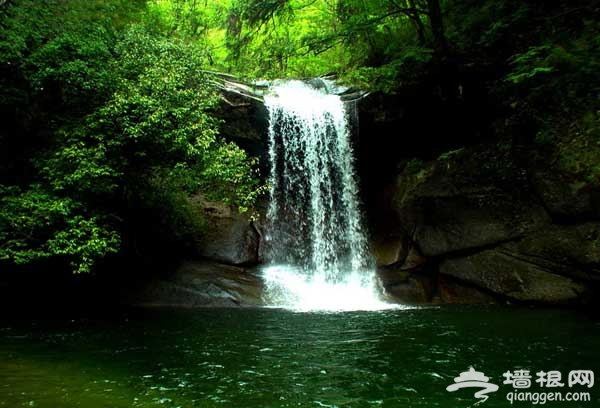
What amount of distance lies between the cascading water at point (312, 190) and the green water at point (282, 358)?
20.5 ft

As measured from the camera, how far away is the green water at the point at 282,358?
556 centimetres

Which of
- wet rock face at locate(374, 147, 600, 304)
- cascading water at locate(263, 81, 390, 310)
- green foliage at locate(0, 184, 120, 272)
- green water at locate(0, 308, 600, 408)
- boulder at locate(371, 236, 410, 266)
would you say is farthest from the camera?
cascading water at locate(263, 81, 390, 310)

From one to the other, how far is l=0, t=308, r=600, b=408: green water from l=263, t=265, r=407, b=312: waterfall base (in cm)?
233

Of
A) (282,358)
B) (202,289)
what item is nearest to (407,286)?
(202,289)

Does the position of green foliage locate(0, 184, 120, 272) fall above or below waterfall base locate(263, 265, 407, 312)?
above

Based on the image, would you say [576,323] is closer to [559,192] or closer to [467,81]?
[559,192]

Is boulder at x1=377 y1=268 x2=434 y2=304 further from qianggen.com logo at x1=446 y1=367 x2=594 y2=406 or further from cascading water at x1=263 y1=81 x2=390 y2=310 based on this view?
qianggen.com logo at x1=446 y1=367 x2=594 y2=406

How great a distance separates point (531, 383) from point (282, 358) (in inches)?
143

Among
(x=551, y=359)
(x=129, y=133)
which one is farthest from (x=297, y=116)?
(x=551, y=359)

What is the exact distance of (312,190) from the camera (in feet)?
60.4

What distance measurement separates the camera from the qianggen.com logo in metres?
5.41

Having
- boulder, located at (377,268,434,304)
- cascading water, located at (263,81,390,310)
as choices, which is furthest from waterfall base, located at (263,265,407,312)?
cascading water, located at (263,81,390,310)

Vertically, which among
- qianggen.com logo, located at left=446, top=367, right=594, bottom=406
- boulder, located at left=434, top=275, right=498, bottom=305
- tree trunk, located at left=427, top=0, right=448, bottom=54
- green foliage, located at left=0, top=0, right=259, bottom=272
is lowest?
boulder, located at left=434, top=275, right=498, bottom=305

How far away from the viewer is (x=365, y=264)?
17.5 m
